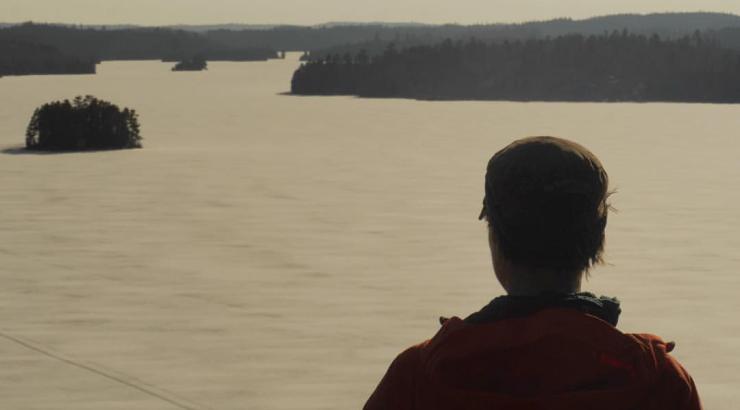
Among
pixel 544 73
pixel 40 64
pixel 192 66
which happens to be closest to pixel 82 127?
pixel 544 73

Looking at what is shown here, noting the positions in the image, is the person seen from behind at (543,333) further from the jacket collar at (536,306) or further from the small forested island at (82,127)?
the small forested island at (82,127)

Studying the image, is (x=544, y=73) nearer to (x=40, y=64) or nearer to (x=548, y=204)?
(x=40, y=64)

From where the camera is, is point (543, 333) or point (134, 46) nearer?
point (543, 333)

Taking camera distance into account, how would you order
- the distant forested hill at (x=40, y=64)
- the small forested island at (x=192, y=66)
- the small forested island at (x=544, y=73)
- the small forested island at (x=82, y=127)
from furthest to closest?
1. the small forested island at (x=192, y=66)
2. the distant forested hill at (x=40, y=64)
3. the small forested island at (x=544, y=73)
4. the small forested island at (x=82, y=127)

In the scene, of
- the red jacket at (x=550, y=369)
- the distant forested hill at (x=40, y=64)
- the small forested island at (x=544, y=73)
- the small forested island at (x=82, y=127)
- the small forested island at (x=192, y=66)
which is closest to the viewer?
the red jacket at (x=550, y=369)

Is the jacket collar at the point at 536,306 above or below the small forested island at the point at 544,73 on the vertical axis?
above

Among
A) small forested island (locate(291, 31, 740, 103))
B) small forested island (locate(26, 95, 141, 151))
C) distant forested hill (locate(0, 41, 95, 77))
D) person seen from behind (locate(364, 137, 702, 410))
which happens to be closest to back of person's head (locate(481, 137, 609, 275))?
person seen from behind (locate(364, 137, 702, 410))

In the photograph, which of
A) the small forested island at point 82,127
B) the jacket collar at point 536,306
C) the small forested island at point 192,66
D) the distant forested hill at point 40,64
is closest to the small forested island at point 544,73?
the distant forested hill at point 40,64
